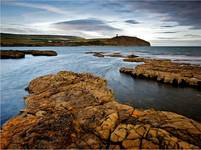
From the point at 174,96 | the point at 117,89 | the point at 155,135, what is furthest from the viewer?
the point at 117,89

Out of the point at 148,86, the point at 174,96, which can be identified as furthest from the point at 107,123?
the point at 148,86

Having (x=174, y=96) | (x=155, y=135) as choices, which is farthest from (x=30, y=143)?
(x=174, y=96)

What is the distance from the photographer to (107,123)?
11.9 metres

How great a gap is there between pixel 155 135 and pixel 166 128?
1152 mm

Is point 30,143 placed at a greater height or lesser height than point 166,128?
lesser

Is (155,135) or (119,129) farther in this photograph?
(119,129)

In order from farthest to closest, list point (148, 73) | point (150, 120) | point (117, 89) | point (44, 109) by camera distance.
Answer: point (148, 73), point (117, 89), point (44, 109), point (150, 120)

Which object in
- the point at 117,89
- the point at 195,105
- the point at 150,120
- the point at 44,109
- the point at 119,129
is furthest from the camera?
the point at 117,89

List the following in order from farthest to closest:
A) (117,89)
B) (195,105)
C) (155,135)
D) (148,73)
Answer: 1. (148,73)
2. (117,89)
3. (195,105)
4. (155,135)

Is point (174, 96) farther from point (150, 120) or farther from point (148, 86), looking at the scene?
point (150, 120)

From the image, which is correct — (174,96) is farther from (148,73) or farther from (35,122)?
(35,122)

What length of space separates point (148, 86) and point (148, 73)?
23.2ft

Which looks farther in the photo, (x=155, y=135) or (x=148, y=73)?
(x=148, y=73)

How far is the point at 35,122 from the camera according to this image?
13.0 meters
